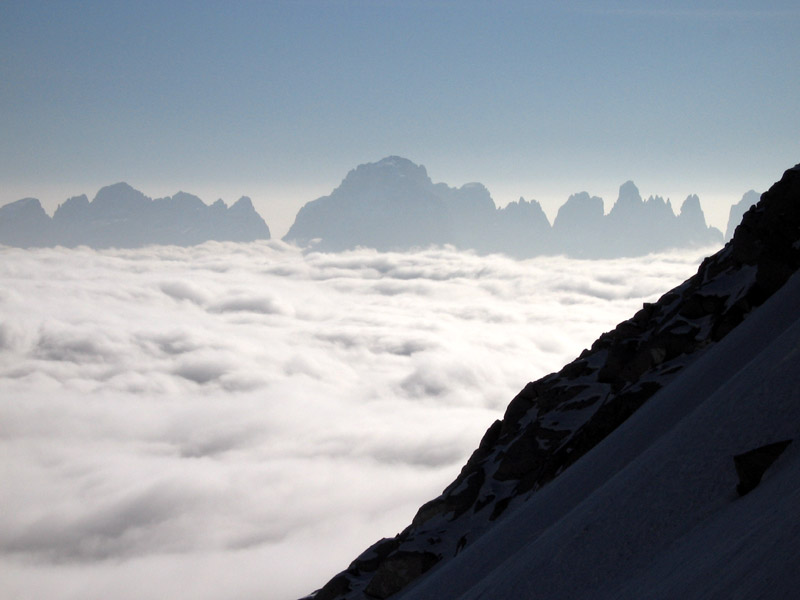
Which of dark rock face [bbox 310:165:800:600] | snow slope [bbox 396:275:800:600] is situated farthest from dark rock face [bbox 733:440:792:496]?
dark rock face [bbox 310:165:800:600]

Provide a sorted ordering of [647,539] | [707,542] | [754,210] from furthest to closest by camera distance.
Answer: [754,210]
[647,539]
[707,542]

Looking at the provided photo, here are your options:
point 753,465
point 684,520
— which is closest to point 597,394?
point 684,520

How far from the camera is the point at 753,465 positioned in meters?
8.49

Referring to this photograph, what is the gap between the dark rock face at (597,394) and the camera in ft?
69.4

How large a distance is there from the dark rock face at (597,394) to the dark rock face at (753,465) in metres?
11.6

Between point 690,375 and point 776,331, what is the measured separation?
101 inches

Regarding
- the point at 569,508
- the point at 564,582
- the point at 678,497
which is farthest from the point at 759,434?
the point at 569,508

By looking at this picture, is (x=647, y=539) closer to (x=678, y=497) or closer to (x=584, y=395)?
(x=678, y=497)

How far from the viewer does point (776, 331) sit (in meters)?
16.8

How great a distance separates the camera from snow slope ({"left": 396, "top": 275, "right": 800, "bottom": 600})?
632 centimetres

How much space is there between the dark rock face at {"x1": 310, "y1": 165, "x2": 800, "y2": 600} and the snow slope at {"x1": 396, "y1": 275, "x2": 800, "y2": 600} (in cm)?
564

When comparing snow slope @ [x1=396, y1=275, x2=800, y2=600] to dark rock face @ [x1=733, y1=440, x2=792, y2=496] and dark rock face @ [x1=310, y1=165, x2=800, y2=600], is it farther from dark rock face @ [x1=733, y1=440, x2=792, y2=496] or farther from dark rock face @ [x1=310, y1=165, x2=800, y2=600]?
dark rock face @ [x1=310, y1=165, x2=800, y2=600]

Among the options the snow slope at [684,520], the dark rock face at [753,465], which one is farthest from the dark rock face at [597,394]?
the dark rock face at [753,465]

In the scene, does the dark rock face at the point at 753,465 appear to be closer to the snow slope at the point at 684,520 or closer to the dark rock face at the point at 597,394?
the snow slope at the point at 684,520
